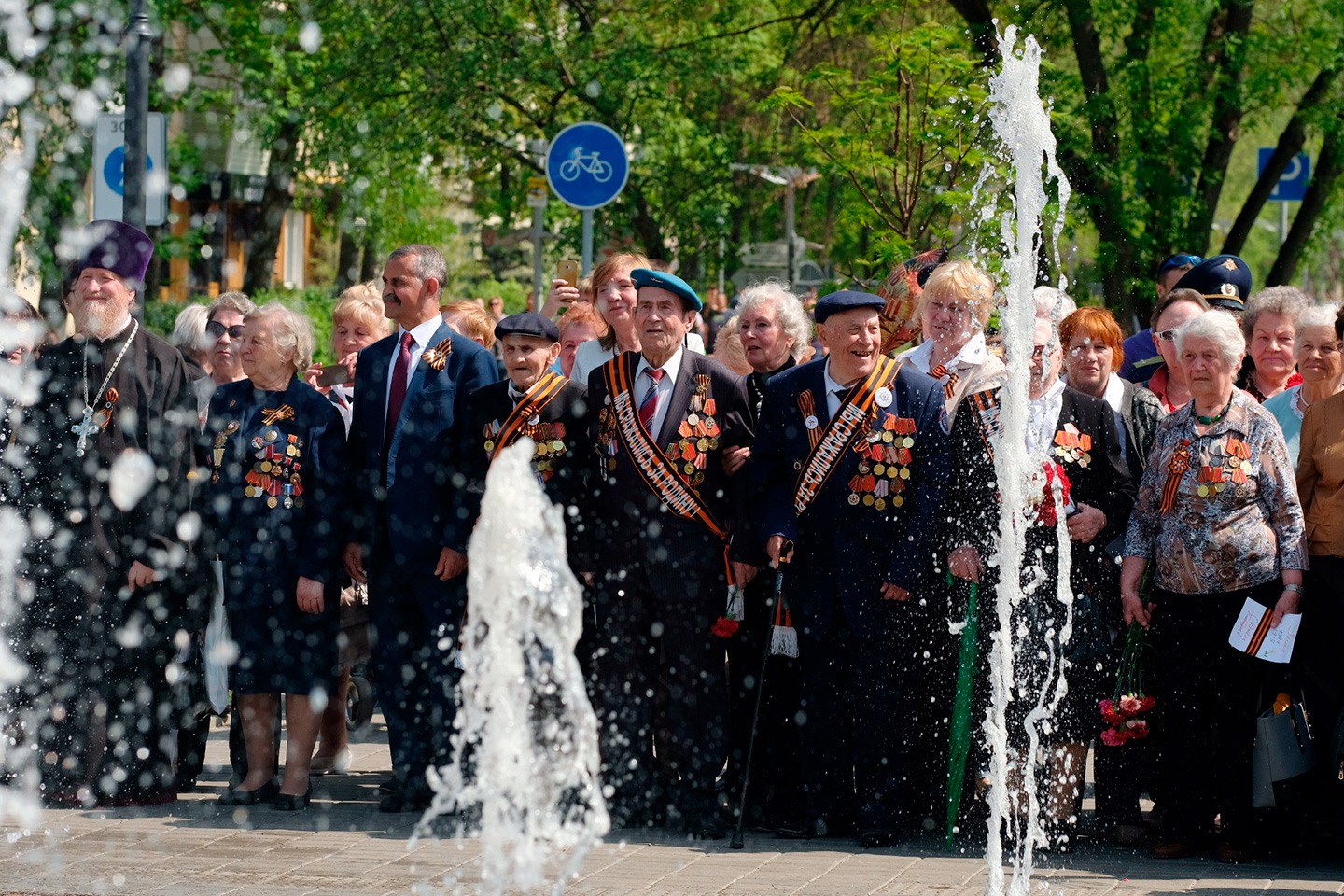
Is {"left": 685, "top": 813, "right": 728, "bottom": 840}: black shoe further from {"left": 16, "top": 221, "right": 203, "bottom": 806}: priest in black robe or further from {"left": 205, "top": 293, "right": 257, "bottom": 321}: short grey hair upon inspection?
{"left": 205, "top": 293, "right": 257, "bottom": 321}: short grey hair

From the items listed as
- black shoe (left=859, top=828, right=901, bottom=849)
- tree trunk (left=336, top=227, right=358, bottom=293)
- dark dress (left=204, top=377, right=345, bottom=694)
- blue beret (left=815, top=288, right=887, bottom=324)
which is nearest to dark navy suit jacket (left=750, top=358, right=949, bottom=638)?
blue beret (left=815, top=288, right=887, bottom=324)

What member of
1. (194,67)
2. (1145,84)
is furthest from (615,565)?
(194,67)

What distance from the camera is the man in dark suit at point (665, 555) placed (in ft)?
24.3

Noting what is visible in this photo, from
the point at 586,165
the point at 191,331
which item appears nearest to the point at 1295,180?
the point at 586,165

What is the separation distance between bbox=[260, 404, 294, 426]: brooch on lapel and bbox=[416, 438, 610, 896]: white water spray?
0.98m

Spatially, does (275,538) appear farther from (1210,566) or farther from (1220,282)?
(1220,282)

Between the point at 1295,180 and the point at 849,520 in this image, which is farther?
the point at 1295,180

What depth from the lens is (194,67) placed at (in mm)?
24109

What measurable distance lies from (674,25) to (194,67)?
21.7ft

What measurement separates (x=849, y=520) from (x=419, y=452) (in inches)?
75.4

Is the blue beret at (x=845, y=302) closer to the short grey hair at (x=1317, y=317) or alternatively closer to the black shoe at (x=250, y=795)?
the short grey hair at (x=1317, y=317)

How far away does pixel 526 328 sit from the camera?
7695mm

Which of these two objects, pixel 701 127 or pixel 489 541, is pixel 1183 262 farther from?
pixel 701 127

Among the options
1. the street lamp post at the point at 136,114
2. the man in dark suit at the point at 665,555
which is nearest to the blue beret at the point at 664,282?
the man in dark suit at the point at 665,555
